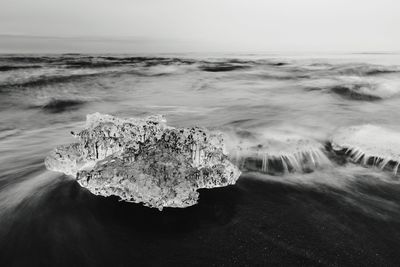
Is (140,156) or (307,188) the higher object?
(140,156)

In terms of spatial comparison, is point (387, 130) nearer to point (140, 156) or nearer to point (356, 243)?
point (356, 243)

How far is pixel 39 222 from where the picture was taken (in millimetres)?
2957

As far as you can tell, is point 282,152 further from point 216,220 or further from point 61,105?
point 61,105

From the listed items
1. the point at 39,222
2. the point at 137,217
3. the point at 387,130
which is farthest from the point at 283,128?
the point at 39,222

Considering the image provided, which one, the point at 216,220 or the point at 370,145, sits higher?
the point at 370,145

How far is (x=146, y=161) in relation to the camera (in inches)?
124

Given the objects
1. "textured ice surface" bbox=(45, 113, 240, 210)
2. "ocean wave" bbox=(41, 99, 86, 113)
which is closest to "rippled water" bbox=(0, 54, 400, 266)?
"textured ice surface" bbox=(45, 113, 240, 210)

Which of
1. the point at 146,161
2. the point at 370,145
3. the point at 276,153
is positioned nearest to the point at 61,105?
the point at 276,153

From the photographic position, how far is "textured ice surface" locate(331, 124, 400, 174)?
14.7 ft

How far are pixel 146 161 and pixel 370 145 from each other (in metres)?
3.78

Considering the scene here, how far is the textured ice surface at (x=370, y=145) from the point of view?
4.47 meters

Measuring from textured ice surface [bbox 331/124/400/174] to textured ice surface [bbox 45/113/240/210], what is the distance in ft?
7.61

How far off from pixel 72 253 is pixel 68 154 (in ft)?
4.19

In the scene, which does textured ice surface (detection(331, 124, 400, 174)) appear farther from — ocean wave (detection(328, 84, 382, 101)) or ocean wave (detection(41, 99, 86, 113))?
ocean wave (detection(41, 99, 86, 113))
